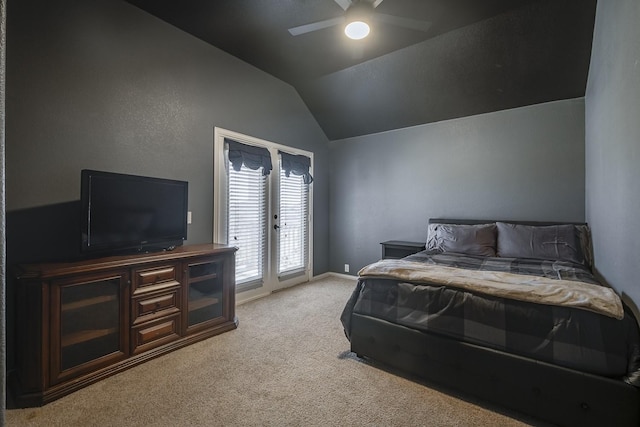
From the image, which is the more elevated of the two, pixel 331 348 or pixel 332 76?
pixel 332 76

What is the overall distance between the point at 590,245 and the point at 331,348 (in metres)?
2.88

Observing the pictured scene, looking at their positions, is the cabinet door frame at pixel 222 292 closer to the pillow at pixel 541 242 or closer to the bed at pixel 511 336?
the bed at pixel 511 336

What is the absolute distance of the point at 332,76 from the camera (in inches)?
156

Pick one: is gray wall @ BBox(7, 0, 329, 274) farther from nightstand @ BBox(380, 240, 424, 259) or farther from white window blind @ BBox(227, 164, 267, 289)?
nightstand @ BBox(380, 240, 424, 259)

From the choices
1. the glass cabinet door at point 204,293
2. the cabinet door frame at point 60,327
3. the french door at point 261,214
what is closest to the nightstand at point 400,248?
the french door at point 261,214

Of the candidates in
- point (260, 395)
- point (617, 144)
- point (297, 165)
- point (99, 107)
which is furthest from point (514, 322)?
point (99, 107)

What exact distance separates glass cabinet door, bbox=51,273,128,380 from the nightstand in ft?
10.3

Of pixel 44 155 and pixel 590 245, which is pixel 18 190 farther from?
pixel 590 245

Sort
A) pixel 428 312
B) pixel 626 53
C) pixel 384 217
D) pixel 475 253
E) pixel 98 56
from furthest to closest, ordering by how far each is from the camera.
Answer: pixel 384 217, pixel 475 253, pixel 98 56, pixel 428 312, pixel 626 53

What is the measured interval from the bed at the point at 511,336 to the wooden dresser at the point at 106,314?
1354 millimetres

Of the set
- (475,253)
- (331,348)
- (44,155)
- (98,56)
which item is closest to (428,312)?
(331,348)

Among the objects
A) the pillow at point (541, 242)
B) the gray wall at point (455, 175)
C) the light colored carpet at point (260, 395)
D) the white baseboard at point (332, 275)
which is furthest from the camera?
the white baseboard at point (332, 275)

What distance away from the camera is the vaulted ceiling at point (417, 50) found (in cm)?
261

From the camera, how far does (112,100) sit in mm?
2557
